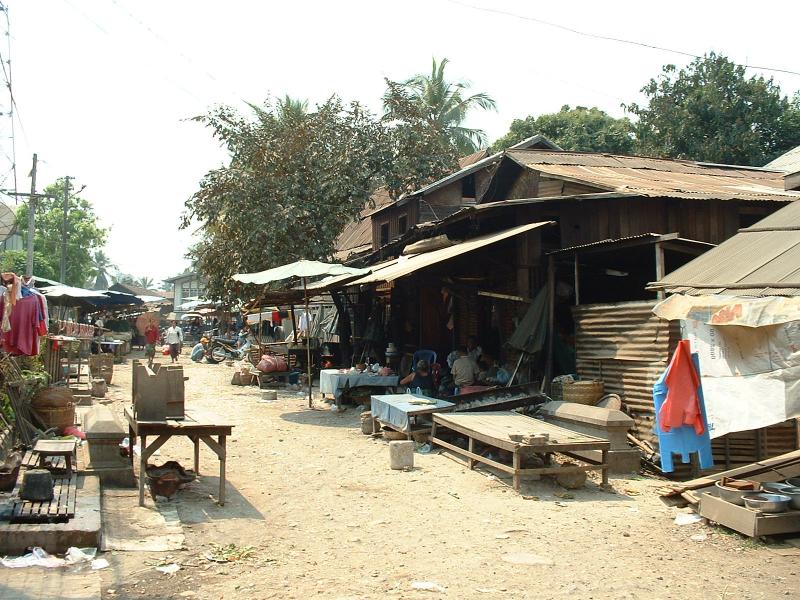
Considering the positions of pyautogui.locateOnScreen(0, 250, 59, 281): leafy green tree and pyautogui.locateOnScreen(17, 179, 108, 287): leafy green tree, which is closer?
pyautogui.locateOnScreen(0, 250, 59, 281): leafy green tree

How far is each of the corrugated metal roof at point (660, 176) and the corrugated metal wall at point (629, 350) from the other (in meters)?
1.93

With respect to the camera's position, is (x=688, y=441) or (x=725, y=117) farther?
(x=725, y=117)

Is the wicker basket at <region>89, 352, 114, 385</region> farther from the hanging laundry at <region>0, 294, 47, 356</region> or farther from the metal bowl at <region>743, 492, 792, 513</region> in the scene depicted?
the metal bowl at <region>743, 492, 792, 513</region>

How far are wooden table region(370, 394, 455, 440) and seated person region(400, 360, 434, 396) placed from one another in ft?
6.55

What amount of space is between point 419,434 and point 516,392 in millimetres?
1562

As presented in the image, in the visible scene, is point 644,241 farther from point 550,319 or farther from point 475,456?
point 475,456

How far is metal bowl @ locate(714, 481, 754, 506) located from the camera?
665 cm

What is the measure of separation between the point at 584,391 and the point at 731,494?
3.48 meters

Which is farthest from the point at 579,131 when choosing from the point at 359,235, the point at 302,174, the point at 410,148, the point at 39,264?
the point at 39,264

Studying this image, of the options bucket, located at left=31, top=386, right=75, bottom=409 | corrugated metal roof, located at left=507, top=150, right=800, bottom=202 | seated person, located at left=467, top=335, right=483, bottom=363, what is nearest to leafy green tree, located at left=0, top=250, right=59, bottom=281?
bucket, located at left=31, top=386, right=75, bottom=409

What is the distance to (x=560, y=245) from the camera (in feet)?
39.3

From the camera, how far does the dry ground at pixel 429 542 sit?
5148 mm

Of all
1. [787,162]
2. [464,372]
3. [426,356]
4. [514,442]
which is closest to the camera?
[514,442]

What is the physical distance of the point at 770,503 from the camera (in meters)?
6.28
